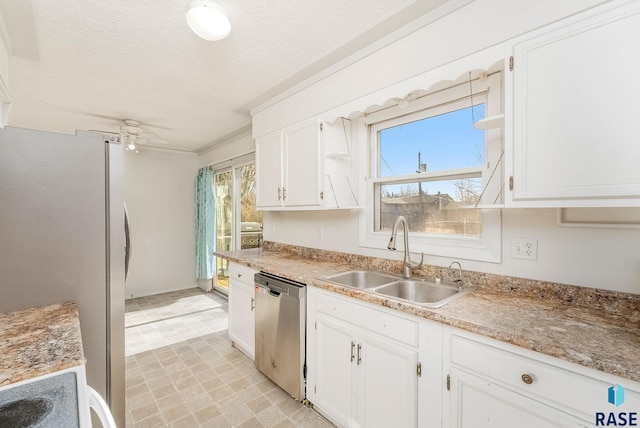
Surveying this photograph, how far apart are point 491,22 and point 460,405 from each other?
5.94 ft

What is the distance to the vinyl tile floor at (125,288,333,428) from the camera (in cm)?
189

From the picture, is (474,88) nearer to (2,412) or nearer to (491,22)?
(491,22)

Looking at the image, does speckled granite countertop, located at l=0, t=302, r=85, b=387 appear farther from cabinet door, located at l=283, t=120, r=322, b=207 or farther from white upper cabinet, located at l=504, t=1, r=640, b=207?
white upper cabinet, located at l=504, t=1, r=640, b=207

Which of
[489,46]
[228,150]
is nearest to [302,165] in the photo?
[489,46]

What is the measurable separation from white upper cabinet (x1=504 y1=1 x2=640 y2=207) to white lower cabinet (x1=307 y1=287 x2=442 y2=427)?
0.81m

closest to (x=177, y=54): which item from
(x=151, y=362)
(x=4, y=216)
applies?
(x=4, y=216)

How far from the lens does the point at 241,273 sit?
264 centimetres

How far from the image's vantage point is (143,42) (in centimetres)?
187

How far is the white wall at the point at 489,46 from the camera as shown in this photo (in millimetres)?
1249

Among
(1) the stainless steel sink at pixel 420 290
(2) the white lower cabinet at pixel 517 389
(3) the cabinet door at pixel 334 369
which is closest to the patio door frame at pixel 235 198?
(3) the cabinet door at pixel 334 369

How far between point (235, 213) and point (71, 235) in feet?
10.6

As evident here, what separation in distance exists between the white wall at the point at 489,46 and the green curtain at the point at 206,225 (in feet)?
10.1

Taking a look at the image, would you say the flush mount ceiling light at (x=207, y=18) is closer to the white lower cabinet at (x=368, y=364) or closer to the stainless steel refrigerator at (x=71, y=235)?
the stainless steel refrigerator at (x=71, y=235)

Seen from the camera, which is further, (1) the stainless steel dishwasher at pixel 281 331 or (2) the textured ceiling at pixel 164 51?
(1) the stainless steel dishwasher at pixel 281 331
